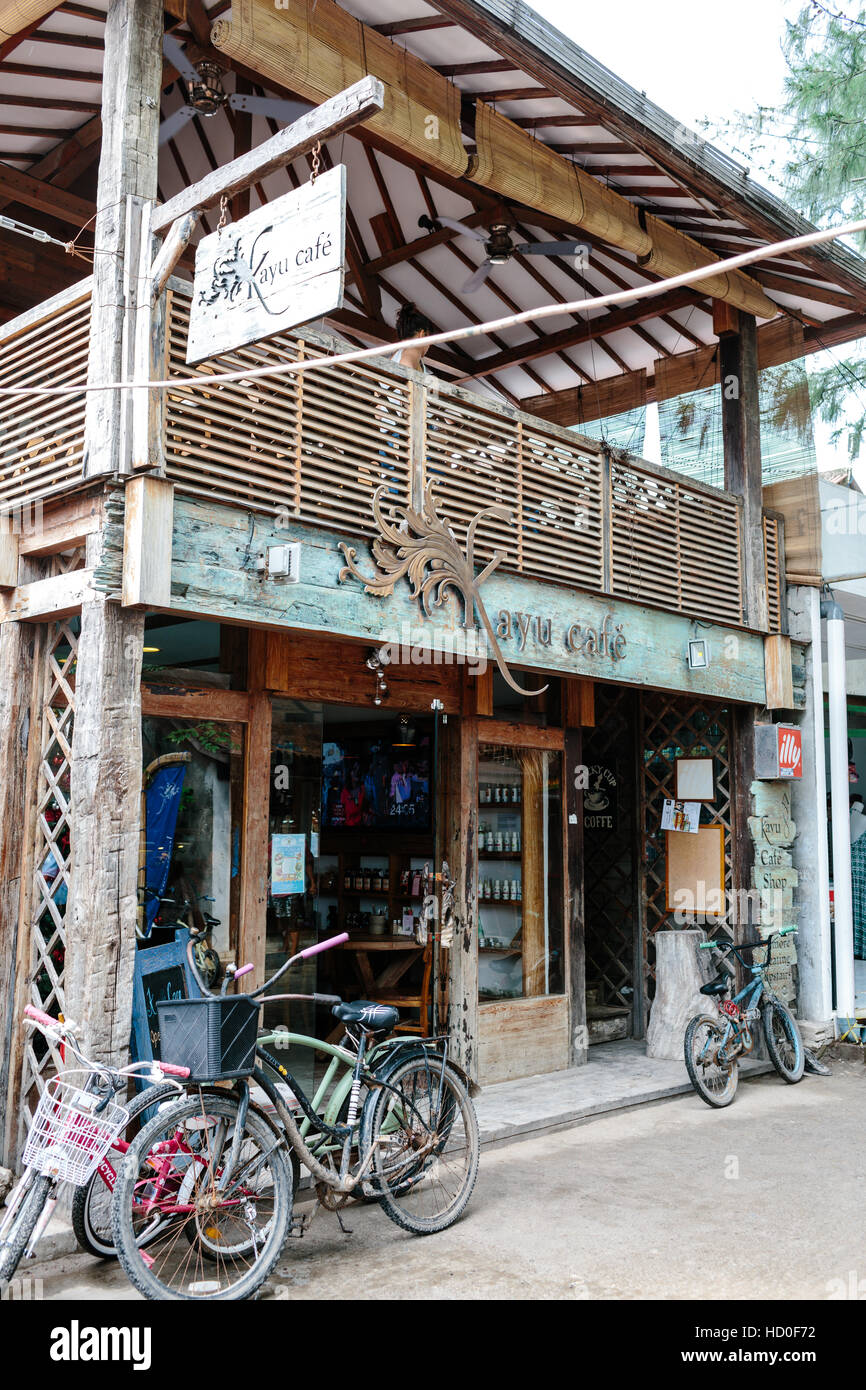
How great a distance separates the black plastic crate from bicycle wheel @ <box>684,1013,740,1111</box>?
13.7 feet

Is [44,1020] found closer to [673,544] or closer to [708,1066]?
[708,1066]

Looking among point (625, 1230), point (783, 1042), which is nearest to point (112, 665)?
point (625, 1230)

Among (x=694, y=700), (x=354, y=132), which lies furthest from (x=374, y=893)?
(x=354, y=132)

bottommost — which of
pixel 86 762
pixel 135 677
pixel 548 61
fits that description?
pixel 86 762

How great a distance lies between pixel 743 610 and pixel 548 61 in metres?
4.41

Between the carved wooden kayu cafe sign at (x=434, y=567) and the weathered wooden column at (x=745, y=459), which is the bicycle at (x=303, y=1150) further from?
the weathered wooden column at (x=745, y=459)

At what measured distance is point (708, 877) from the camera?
931 cm

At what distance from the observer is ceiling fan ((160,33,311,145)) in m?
6.33

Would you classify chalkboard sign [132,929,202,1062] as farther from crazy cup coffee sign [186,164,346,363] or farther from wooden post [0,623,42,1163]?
crazy cup coffee sign [186,164,346,363]

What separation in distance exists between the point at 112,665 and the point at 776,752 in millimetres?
5944

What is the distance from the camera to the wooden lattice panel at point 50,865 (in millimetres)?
4953

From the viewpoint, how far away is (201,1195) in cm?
402
